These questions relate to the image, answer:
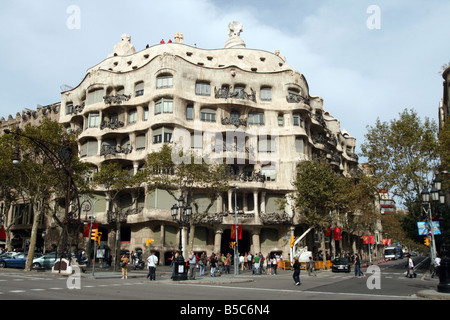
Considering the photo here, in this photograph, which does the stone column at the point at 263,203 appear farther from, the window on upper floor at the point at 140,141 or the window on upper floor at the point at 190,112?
the window on upper floor at the point at 140,141

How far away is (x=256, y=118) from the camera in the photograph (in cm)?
4728

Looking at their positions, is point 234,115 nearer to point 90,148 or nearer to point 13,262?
point 90,148

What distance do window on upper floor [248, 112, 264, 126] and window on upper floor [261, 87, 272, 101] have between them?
2.00 m

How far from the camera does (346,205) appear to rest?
4131 centimetres

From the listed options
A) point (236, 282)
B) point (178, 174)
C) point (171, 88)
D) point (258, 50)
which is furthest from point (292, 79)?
point (236, 282)

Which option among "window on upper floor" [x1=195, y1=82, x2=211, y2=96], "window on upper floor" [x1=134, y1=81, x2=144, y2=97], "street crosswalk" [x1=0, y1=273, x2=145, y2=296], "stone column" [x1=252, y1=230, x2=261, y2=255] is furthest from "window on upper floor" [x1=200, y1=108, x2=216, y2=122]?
"street crosswalk" [x1=0, y1=273, x2=145, y2=296]

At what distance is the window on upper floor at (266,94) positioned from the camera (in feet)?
157

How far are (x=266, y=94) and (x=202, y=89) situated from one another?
7.95 metres

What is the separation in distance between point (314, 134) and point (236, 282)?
1374 inches

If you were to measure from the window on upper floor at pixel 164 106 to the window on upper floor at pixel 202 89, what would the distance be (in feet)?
13.2

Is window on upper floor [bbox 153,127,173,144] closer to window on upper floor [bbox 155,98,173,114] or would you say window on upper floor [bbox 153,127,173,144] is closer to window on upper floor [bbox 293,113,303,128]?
window on upper floor [bbox 155,98,173,114]

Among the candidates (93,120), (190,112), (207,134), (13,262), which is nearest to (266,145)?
(207,134)
